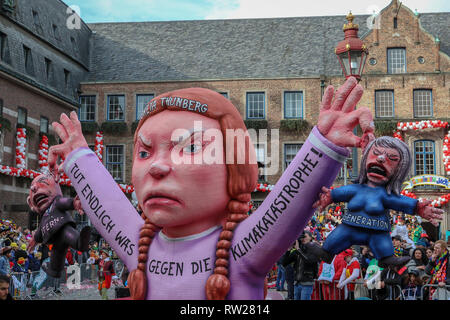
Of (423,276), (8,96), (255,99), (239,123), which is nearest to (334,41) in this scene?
(255,99)

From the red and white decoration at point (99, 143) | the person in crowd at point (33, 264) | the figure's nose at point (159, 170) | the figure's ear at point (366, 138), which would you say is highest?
the red and white decoration at point (99, 143)

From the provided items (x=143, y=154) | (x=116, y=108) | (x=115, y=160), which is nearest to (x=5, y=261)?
(x=143, y=154)

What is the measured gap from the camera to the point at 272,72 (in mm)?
27578

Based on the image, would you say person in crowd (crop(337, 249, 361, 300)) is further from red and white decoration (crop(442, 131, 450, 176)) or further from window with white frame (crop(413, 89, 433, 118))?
window with white frame (crop(413, 89, 433, 118))

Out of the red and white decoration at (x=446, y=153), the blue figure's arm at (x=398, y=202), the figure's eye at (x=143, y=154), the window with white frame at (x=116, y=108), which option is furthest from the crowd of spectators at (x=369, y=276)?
the window with white frame at (x=116, y=108)

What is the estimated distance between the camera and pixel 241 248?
359cm

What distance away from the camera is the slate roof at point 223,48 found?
91.2ft

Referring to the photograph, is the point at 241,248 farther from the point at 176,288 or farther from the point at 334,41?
the point at 334,41

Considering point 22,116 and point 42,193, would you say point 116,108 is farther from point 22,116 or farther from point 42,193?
point 42,193

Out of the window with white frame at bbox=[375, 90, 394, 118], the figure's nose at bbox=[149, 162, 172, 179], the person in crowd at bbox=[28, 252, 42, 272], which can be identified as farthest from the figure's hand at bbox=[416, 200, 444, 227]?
the window with white frame at bbox=[375, 90, 394, 118]

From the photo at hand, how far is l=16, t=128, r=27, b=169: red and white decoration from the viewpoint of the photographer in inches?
864

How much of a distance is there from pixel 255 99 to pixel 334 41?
518 cm

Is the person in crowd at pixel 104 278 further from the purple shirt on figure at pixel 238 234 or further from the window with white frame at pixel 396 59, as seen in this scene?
the window with white frame at pixel 396 59

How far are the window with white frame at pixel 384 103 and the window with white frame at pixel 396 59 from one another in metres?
1.16
